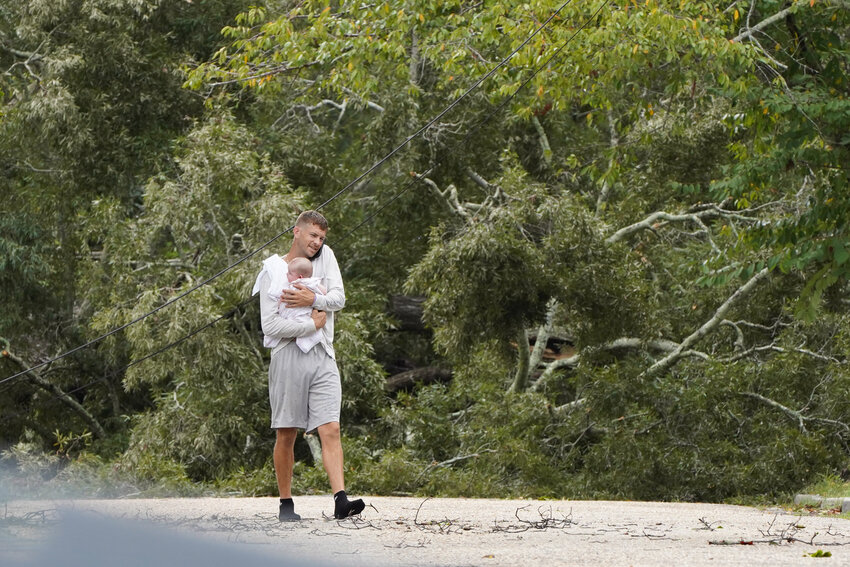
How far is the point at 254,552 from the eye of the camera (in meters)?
2.11

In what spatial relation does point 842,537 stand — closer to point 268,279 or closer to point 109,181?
point 268,279

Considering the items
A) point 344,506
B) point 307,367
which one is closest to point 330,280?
point 307,367

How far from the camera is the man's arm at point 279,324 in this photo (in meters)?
6.05

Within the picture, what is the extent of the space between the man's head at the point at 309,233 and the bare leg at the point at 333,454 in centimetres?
96

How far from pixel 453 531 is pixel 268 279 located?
5.59ft

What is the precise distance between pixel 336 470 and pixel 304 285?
3.33 ft

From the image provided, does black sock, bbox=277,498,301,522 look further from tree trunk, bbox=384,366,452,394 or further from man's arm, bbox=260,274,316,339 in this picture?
tree trunk, bbox=384,366,452,394

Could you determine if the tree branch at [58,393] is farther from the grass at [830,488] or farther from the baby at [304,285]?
the baby at [304,285]

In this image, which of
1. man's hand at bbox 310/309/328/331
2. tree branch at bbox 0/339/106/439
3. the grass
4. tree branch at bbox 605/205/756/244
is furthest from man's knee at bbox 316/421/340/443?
tree branch at bbox 0/339/106/439

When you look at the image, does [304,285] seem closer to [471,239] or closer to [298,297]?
[298,297]

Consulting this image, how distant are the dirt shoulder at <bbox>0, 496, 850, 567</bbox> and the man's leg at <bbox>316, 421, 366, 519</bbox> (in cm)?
8

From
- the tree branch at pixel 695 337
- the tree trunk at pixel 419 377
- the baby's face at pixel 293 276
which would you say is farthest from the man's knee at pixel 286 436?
the tree trunk at pixel 419 377

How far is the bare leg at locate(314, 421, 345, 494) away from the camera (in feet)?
19.9

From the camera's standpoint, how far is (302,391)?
20.2 ft
